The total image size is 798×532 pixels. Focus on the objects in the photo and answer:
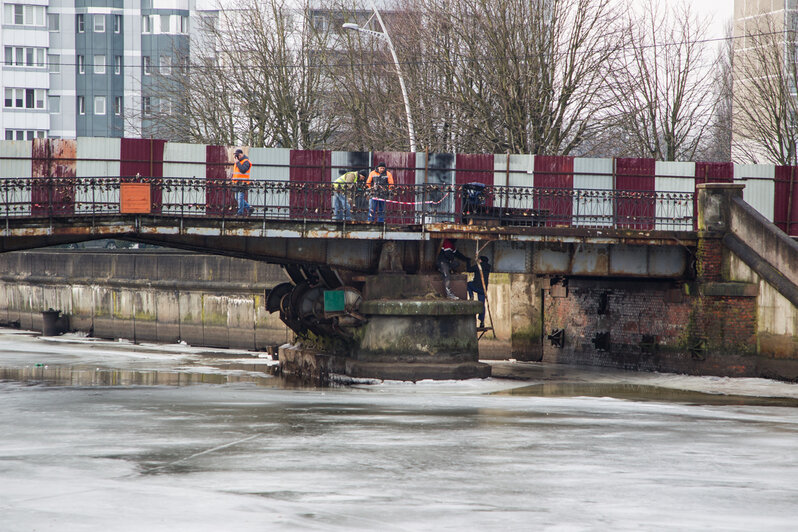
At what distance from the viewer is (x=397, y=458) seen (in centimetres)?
1391

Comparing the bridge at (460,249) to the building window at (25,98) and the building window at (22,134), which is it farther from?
the building window at (25,98)

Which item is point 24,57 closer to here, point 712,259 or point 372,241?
point 372,241

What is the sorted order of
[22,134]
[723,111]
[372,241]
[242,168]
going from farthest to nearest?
[22,134], [723,111], [242,168], [372,241]

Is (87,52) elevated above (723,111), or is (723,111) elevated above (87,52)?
(87,52)

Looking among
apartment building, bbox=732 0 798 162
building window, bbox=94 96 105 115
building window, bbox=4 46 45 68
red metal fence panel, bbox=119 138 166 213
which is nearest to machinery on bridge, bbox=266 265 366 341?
red metal fence panel, bbox=119 138 166 213

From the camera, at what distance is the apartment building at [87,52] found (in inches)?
3063

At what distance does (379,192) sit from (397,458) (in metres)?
13.6

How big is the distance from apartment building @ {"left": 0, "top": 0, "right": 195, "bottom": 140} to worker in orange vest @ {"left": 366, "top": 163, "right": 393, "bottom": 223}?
54.1 meters

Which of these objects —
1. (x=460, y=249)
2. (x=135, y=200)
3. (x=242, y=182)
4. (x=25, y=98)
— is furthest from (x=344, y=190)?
(x=25, y=98)

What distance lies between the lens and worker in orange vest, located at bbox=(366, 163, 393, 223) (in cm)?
2678

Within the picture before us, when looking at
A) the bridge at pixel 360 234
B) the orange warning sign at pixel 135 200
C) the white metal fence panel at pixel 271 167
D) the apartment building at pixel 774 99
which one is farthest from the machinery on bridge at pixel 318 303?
the apartment building at pixel 774 99

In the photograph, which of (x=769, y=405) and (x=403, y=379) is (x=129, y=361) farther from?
(x=769, y=405)

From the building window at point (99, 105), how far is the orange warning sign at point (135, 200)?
58.7 m

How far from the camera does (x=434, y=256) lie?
2712 centimetres
